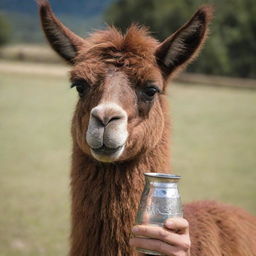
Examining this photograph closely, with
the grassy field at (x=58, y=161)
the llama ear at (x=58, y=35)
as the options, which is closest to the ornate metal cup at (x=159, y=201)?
the llama ear at (x=58, y=35)

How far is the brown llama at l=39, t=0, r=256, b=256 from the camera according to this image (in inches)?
147

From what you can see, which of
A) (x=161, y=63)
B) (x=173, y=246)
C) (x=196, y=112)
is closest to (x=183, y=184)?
(x=161, y=63)

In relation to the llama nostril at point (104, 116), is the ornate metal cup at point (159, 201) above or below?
below

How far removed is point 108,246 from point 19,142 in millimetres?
15628

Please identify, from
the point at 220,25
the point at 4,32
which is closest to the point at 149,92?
the point at 220,25

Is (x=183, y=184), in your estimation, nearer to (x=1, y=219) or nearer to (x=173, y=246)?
A: (x=1, y=219)

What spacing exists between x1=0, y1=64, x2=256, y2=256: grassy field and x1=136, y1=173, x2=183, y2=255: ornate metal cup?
2.44 meters

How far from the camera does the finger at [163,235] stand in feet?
8.82

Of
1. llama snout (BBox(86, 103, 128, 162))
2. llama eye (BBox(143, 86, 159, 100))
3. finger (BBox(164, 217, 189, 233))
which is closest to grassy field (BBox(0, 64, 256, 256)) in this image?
llama eye (BBox(143, 86, 159, 100))

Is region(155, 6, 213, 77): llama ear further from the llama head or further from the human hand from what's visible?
the human hand

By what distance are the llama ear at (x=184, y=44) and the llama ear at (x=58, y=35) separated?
77 centimetres

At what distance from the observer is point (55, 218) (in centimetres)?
1040

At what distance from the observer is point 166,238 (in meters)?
2.68

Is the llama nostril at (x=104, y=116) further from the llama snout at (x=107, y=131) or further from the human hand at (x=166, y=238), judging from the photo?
the human hand at (x=166, y=238)
